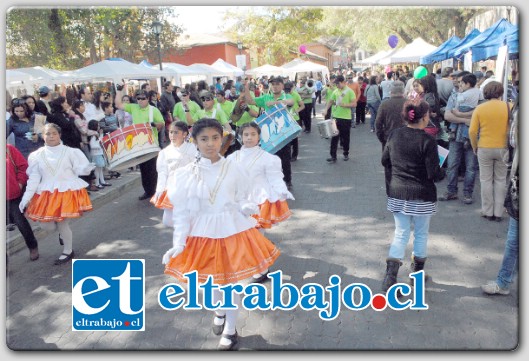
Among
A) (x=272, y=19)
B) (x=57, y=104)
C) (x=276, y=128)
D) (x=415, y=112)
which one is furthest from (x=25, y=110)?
(x=415, y=112)

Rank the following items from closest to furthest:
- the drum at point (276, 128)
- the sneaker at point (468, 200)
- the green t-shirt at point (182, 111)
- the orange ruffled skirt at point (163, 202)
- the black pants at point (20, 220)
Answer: the black pants at point (20, 220) < the orange ruffled skirt at point (163, 202) < the sneaker at point (468, 200) < the drum at point (276, 128) < the green t-shirt at point (182, 111)

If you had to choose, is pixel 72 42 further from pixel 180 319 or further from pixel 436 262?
pixel 436 262

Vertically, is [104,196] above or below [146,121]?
below

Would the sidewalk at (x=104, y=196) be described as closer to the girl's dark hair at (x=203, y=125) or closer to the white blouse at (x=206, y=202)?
the white blouse at (x=206, y=202)

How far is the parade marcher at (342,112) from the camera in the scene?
899 cm

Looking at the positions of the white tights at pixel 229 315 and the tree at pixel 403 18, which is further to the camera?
the tree at pixel 403 18

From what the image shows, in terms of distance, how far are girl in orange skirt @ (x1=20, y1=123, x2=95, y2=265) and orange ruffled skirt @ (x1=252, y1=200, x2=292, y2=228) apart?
1.93 meters

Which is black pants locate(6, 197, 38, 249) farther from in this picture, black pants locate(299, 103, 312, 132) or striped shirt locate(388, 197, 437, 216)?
black pants locate(299, 103, 312, 132)

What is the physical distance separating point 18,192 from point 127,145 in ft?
4.75

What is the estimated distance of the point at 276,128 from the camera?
6625 millimetres

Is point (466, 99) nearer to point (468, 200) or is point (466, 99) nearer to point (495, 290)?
point (468, 200)

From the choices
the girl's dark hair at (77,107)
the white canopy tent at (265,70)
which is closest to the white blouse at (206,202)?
the girl's dark hair at (77,107)

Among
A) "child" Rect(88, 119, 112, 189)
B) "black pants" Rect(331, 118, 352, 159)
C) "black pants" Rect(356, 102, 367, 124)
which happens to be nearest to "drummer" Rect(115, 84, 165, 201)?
"child" Rect(88, 119, 112, 189)

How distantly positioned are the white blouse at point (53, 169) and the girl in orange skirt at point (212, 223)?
6.97 ft
